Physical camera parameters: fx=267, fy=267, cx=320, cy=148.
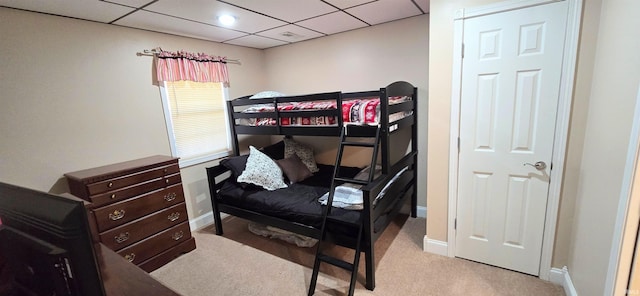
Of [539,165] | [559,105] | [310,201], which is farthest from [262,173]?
[559,105]

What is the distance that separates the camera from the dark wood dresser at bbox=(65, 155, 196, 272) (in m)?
2.13

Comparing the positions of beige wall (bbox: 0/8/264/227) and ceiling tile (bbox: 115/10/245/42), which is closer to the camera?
beige wall (bbox: 0/8/264/227)

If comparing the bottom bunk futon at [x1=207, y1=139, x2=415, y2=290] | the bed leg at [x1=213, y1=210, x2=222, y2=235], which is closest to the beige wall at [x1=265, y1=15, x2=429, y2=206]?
the bottom bunk futon at [x1=207, y1=139, x2=415, y2=290]

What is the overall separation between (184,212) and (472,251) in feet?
9.00

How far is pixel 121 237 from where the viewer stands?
2.25 meters

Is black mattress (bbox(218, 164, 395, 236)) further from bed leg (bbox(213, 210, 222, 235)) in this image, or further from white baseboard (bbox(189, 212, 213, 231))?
white baseboard (bbox(189, 212, 213, 231))

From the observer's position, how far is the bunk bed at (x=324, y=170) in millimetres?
2156

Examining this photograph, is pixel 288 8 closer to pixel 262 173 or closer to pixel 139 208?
pixel 262 173

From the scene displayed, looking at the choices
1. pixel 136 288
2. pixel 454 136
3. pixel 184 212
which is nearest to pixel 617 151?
pixel 454 136

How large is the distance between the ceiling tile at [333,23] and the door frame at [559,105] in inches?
42.1

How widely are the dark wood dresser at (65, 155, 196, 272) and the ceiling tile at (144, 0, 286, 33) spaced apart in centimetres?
132

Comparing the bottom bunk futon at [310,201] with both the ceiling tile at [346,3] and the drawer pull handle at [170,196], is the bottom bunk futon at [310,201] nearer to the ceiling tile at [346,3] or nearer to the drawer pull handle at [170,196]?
the drawer pull handle at [170,196]

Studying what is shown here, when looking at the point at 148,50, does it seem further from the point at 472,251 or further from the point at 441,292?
the point at 472,251

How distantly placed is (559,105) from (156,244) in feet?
11.3
